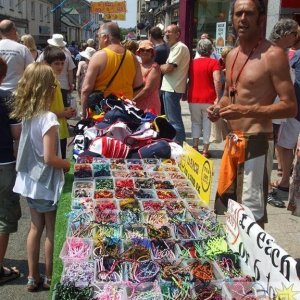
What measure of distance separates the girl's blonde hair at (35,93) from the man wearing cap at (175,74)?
3.76 m

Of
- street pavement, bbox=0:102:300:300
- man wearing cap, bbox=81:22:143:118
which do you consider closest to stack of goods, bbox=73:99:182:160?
man wearing cap, bbox=81:22:143:118

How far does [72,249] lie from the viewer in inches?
93.4

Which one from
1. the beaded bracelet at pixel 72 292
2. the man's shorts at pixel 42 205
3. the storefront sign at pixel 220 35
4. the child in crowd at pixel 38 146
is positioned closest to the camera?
the beaded bracelet at pixel 72 292

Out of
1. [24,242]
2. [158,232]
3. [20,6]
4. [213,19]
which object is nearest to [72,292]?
[158,232]

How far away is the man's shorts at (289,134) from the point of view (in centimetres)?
510

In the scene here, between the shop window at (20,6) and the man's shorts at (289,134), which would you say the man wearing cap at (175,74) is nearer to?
the man's shorts at (289,134)

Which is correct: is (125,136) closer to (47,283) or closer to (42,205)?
(42,205)

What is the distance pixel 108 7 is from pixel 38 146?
2723cm

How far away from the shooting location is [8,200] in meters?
3.29

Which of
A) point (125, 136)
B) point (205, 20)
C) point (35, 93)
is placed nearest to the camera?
point (35, 93)

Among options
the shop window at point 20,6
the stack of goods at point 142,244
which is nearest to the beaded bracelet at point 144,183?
the stack of goods at point 142,244

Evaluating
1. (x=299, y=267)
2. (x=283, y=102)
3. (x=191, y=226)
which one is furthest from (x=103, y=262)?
(x=283, y=102)

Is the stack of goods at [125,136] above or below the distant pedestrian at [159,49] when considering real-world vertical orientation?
below

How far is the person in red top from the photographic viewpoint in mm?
6531
